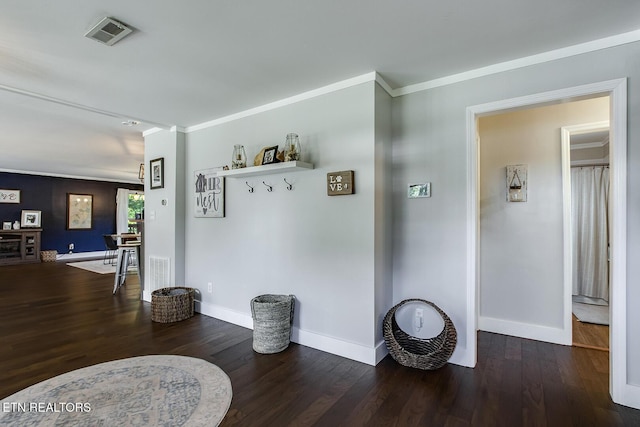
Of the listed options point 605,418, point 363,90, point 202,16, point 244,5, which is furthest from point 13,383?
point 605,418

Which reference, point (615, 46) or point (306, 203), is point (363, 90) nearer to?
point (306, 203)

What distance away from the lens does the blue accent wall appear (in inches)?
318

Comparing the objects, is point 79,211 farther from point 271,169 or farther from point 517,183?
point 517,183

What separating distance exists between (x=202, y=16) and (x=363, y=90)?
51.1 inches

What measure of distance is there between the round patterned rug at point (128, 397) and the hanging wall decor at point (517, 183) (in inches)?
121

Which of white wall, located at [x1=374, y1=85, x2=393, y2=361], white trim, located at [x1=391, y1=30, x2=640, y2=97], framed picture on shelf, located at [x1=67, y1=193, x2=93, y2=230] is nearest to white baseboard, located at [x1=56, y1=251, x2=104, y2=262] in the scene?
framed picture on shelf, located at [x1=67, y1=193, x2=93, y2=230]

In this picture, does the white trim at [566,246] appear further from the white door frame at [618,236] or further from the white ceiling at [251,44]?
the white ceiling at [251,44]

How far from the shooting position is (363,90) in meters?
2.59

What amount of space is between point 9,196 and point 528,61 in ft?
35.9

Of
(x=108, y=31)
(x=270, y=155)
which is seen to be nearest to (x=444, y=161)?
(x=270, y=155)

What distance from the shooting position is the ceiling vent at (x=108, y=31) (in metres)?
1.86

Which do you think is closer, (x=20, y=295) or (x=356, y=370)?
(x=356, y=370)

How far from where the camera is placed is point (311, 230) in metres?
2.89

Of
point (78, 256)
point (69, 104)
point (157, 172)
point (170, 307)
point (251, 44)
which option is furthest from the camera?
point (78, 256)
